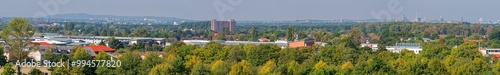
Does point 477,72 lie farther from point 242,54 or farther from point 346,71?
point 242,54

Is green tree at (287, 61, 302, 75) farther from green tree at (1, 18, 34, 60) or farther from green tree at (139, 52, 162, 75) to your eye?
green tree at (1, 18, 34, 60)

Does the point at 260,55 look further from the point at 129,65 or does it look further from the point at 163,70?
the point at 163,70

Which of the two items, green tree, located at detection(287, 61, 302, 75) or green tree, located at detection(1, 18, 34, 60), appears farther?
green tree, located at detection(287, 61, 302, 75)

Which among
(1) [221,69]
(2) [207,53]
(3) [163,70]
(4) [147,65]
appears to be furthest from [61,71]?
(2) [207,53]

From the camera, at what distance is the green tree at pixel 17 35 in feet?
45.3

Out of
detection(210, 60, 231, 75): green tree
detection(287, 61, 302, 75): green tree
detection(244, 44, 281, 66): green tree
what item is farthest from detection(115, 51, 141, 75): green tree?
detection(244, 44, 281, 66): green tree

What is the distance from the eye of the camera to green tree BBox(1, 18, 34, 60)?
1380 cm

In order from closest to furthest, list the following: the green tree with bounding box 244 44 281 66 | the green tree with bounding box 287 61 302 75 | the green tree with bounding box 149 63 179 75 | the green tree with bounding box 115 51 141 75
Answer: the green tree with bounding box 149 63 179 75
the green tree with bounding box 115 51 141 75
the green tree with bounding box 287 61 302 75
the green tree with bounding box 244 44 281 66

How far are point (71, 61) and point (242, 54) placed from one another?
5.66m

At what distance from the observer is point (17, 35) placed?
13922 millimetres

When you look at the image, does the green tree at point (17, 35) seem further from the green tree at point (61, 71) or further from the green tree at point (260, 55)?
the green tree at point (260, 55)

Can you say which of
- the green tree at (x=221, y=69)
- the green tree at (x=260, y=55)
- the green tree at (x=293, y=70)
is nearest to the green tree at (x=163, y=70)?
the green tree at (x=221, y=69)

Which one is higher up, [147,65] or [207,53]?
[147,65]

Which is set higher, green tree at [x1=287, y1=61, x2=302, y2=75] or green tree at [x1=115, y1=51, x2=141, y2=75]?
green tree at [x1=115, y1=51, x2=141, y2=75]
